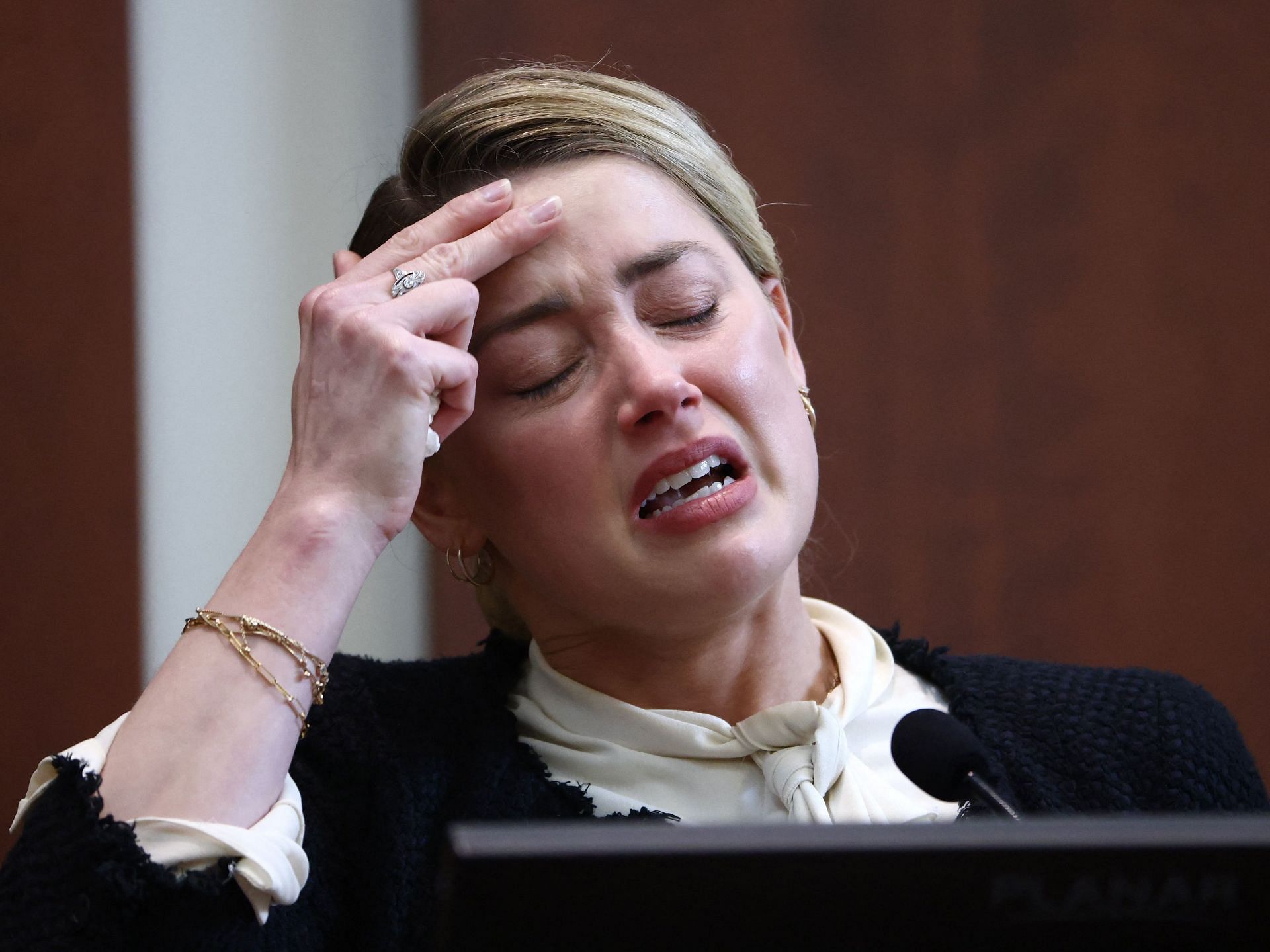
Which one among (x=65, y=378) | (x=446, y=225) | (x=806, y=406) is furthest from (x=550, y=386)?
(x=65, y=378)

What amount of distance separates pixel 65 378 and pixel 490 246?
1037 mm

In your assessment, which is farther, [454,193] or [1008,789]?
[454,193]

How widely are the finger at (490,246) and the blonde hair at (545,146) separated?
0.40ft

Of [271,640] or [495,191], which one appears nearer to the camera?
[271,640]

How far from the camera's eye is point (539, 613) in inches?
56.4

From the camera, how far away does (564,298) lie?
130cm

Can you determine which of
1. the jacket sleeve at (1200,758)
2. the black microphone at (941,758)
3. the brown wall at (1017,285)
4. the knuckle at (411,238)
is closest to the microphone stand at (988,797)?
the black microphone at (941,758)

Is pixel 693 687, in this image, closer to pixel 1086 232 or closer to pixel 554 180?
pixel 554 180

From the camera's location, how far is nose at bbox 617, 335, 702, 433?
121 cm

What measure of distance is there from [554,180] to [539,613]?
0.48 metres

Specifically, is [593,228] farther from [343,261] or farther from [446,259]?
[343,261]

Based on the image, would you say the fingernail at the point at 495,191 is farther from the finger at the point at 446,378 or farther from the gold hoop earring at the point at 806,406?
the gold hoop earring at the point at 806,406

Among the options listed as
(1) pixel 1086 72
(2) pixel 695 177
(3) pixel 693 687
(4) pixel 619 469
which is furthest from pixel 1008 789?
(1) pixel 1086 72

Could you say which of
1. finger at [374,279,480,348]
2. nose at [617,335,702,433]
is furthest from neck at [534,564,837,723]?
finger at [374,279,480,348]
